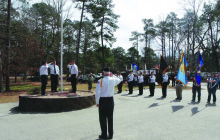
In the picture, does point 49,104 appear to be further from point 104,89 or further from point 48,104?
point 104,89

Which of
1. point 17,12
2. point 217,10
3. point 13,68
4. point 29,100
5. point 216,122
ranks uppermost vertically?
point 217,10

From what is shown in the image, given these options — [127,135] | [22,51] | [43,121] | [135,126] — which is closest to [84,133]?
[127,135]

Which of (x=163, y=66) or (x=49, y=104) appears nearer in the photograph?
(x=49, y=104)

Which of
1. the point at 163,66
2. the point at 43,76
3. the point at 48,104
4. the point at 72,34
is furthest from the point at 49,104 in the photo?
the point at 72,34

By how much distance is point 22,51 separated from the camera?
1795cm

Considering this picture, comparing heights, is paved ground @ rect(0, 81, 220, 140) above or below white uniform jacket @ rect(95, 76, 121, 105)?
below

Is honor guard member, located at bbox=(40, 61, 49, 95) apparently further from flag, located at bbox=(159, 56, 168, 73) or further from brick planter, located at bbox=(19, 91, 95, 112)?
flag, located at bbox=(159, 56, 168, 73)

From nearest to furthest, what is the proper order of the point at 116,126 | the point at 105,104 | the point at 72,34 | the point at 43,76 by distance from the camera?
the point at 105,104
the point at 116,126
the point at 43,76
the point at 72,34

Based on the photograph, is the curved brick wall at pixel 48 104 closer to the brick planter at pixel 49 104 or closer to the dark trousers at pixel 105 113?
the brick planter at pixel 49 104

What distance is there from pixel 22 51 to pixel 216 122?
17.5m

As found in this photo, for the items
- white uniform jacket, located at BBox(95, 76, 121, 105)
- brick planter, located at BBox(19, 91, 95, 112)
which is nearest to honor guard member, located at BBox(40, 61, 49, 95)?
brick planter, located at BBox(19, 91, 95, 112)

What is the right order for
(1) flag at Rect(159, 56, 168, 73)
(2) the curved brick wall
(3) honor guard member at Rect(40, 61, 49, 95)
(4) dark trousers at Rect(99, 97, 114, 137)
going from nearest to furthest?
(4) dark trousers at Rect(99, 97, 114, 137), (2) the curved brick wall, (3) honor guard member at Rect(40, 61, 49, 95), (1) flag at Rect(159, 56, 168, 73)

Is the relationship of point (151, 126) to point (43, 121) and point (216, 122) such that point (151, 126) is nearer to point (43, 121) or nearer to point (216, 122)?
point (216, 122)

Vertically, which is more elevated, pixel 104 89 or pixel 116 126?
pixel 104 89
